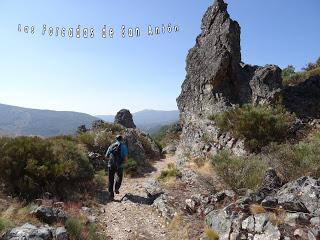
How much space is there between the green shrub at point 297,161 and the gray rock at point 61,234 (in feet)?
21.0

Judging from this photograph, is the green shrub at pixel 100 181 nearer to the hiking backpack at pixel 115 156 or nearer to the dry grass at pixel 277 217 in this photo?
the hiking backpack at pixel 115 156

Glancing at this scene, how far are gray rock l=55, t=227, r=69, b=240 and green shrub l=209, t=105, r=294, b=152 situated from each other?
9442mm

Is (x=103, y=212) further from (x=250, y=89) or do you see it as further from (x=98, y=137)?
(x=250, y=89)

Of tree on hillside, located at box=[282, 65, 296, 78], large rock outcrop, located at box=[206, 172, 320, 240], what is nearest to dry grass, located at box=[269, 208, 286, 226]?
large rock outcrop, located at box=[206, 172, 320, 240]

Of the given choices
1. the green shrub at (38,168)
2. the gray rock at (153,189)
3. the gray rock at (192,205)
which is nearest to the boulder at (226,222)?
the gray rock at (192,205)

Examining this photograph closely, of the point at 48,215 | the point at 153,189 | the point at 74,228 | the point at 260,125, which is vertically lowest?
the point at 153,189

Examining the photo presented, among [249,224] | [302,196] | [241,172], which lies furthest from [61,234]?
[241,172]

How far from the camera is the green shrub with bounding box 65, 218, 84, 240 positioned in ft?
29.3

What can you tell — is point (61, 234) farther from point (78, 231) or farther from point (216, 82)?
point (216, 82)

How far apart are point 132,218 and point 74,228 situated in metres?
2.53

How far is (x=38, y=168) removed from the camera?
12484 millimetres

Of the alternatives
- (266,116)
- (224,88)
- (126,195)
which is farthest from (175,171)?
(224,88)

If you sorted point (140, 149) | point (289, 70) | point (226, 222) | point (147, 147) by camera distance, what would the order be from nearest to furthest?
1. point (226, 222)
2. point (140, 149)
3. point (147, 147)
4. point (289, 70)

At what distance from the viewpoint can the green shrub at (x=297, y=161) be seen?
10245 mm
